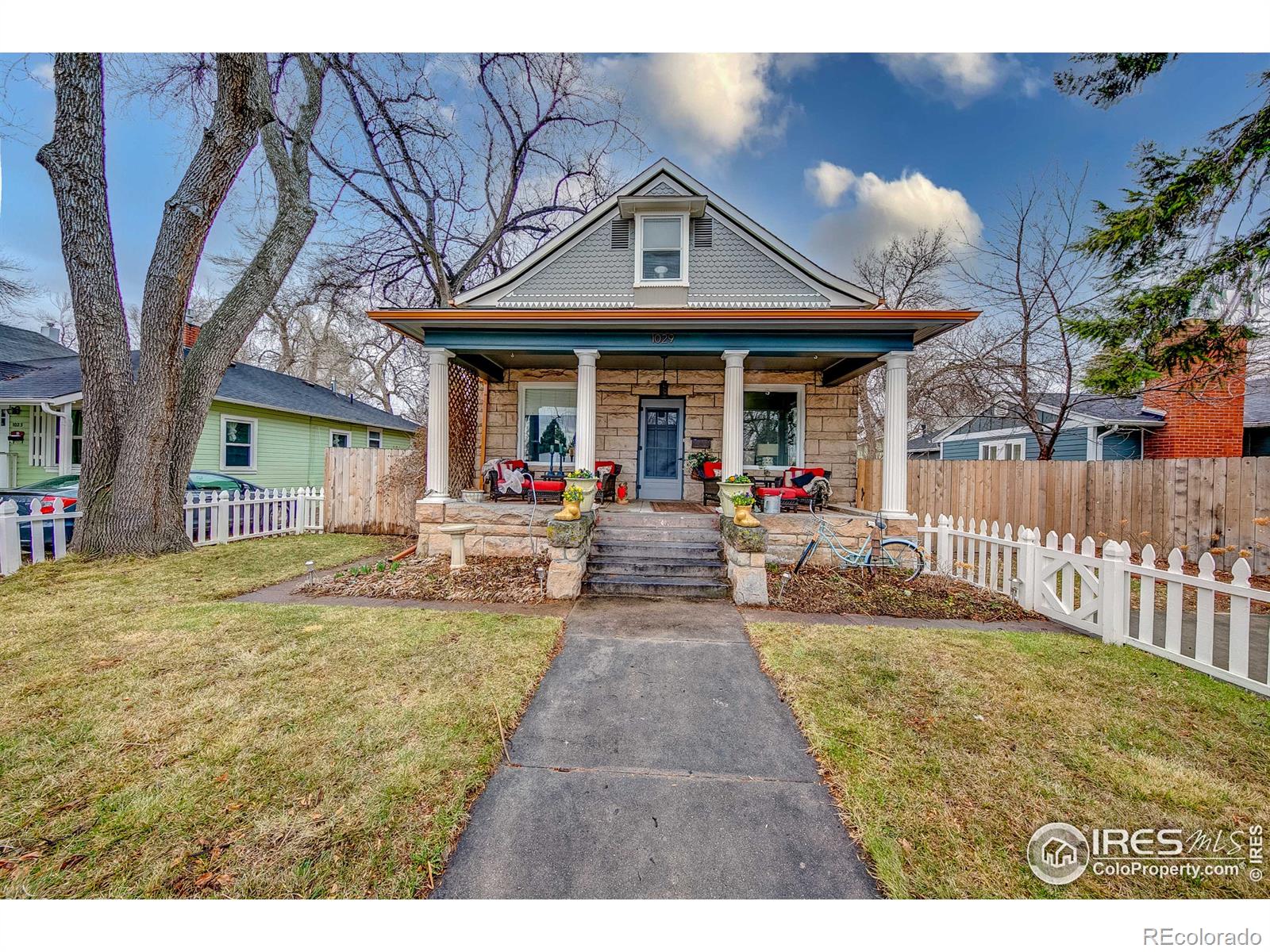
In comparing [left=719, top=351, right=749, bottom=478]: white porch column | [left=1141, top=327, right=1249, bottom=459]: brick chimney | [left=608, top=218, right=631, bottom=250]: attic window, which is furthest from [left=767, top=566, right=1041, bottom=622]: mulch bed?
[left=1141, top=327, right=1249, bottom=459]: brick chimney

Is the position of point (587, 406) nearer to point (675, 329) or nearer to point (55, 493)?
point (675, 329)

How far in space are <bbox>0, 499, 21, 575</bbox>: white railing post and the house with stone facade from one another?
4859 mm

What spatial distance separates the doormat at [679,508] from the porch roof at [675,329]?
2621 millimetres

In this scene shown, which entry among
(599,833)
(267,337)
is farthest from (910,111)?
(267,337)

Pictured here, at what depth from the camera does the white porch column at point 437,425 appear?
293 inches

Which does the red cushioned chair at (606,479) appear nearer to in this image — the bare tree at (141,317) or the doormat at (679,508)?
the doormat at (679,508)

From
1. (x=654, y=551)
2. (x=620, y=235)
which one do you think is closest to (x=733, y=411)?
(x=654, y=551)

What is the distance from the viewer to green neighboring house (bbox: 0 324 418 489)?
34.9 feet

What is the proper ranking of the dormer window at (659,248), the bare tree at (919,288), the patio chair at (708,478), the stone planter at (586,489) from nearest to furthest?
1. the stone planter at (586,489)
2. the patio chair at (708,478)
3. the dormer window at (659,248)
4. the bare tree at (919,288)

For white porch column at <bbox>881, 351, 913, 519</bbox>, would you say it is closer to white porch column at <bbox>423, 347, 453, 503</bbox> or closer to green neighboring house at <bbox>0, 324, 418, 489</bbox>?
white porch column at <bbox>423, 347, 453, 503</bbox>

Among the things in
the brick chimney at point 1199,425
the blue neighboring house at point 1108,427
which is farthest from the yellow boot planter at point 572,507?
the brick chimney at point 1199,425

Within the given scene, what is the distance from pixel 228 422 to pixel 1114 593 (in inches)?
703

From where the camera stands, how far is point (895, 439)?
7078mm

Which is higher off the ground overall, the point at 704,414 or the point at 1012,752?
the point at 704,414
